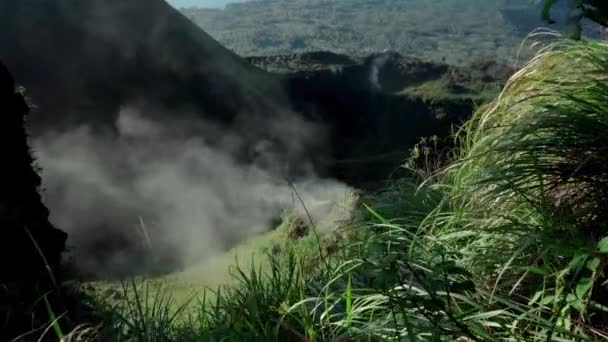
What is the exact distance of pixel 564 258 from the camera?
6.63 ft

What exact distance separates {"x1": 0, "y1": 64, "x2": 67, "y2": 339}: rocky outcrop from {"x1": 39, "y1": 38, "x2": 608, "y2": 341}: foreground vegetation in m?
5.32

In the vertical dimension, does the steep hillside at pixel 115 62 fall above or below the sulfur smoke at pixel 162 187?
above

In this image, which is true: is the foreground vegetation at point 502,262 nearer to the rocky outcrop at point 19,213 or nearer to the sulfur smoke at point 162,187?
the rocky outcrop at point 19,213

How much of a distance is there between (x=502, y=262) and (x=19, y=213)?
8884mm

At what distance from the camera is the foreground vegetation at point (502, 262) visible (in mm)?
1787

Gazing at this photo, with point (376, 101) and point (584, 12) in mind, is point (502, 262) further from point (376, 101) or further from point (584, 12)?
point (376, 101)

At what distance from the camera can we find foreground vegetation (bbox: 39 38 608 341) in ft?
5.86

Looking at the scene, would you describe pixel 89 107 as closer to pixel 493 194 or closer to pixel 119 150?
pixel 119 150

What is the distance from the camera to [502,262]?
2139mm

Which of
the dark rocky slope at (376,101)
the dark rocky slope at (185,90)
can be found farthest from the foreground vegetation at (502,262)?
the dark rocky slope at (376,101)

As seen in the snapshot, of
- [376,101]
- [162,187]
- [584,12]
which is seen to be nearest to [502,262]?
[584,12]

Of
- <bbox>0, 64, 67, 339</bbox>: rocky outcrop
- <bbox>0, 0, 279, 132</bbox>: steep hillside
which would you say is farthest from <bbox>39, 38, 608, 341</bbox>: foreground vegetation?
<bbox>0, 0, 279, 132</bbox>: steep hillside

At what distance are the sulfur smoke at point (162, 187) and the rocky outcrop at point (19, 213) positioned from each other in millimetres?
7304

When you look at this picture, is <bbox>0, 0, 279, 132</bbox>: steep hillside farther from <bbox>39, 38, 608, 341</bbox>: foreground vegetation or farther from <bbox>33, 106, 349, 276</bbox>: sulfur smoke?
<bbox>39, 38, 608, 341</bbox>: foreground vegetation
